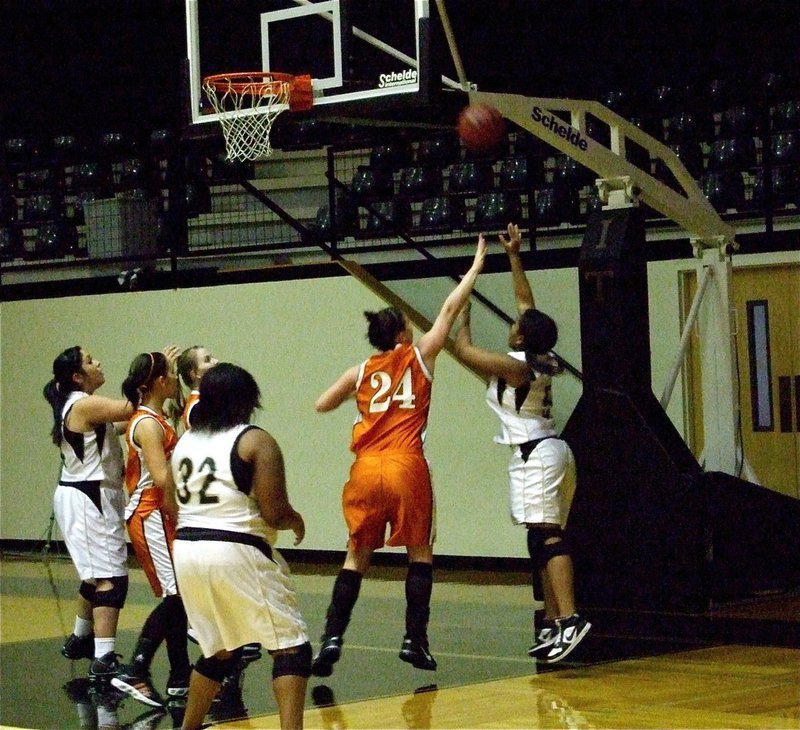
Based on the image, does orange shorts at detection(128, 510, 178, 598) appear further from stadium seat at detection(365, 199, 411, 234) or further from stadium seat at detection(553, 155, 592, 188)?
stadium seat at detection(553, 155, 592, 188)

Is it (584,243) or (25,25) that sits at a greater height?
(25,25)

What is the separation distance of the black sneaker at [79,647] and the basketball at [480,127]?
11.4 feet

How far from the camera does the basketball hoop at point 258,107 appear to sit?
8.02m

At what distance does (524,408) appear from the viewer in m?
7.70

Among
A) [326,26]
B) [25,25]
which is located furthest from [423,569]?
[25,25]

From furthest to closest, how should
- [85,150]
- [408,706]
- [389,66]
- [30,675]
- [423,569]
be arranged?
[85,150], [389,66], [30,675], [423,569], [408,706]

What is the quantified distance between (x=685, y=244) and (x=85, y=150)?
8.75 metres

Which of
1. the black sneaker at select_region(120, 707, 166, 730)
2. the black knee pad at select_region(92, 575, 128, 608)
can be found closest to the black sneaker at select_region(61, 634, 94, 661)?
the black knee pad at select_region(92, 575, 128, 608)

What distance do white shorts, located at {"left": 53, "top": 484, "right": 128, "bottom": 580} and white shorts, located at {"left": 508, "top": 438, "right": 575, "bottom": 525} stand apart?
2119 mm

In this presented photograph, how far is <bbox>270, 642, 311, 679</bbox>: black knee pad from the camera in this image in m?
5.02

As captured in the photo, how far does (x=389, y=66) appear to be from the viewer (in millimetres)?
11984

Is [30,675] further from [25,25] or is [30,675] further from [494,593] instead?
[25,25]

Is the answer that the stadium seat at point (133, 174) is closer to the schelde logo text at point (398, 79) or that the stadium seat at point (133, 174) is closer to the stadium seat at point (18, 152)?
the stadium seat at point (18, 152)

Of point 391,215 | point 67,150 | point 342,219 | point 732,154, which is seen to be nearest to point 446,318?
point 732,154
